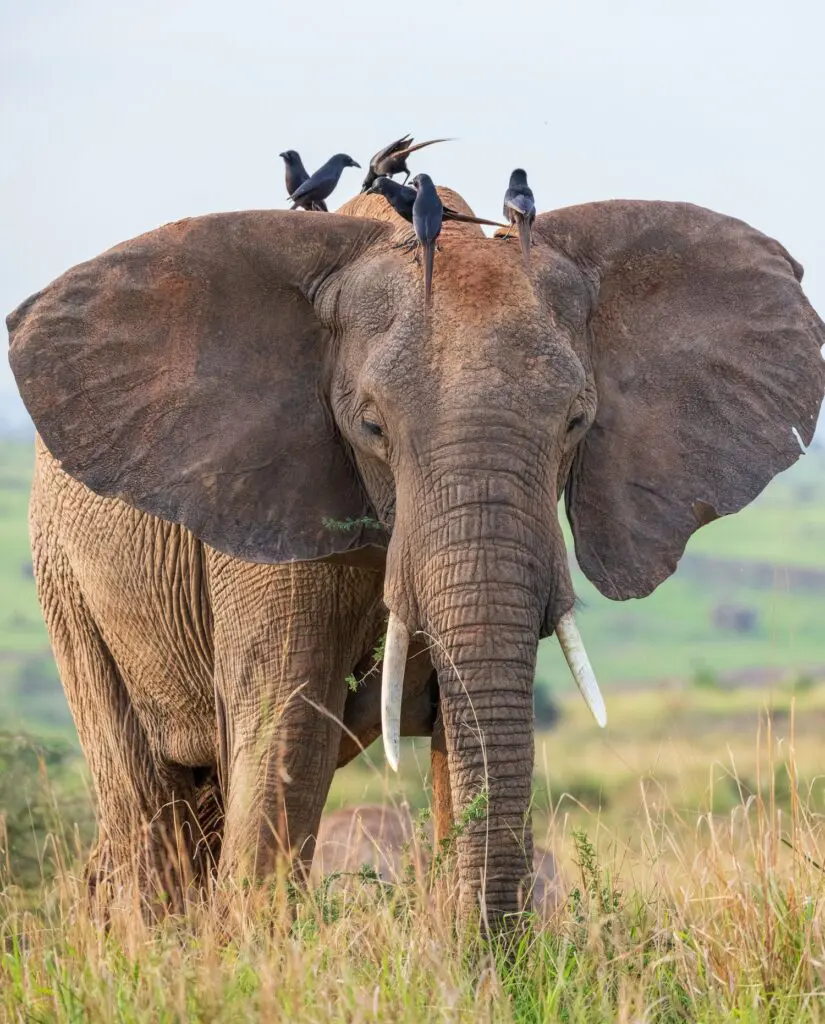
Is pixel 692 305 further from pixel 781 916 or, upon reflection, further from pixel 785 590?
pixel 781 916

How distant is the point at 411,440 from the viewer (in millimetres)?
5105

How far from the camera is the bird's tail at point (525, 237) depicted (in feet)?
17.6

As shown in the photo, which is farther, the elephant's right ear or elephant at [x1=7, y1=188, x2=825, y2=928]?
the elephant's right ear

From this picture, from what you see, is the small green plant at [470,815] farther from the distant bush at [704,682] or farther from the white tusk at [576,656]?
the distant bush at [704,682]

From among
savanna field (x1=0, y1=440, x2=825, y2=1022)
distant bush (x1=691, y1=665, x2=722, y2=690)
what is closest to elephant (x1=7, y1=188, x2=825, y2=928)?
savanna field (x1=0, y1=440, x2=825, y2=1022)

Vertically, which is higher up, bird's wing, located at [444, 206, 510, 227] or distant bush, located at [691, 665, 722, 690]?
bird's wing, located at [444, 206, 510, 227]

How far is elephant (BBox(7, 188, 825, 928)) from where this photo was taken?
4980 millimetres

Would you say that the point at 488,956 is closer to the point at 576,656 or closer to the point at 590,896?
the point at 590,896

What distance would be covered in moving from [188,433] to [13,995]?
6.11 feet

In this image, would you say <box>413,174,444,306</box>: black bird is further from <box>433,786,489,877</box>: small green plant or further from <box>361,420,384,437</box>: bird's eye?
<box>433,786,489,877</box>: small green plant

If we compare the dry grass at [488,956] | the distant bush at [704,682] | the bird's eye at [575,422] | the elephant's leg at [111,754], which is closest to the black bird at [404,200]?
the bird's eye at [575,422]

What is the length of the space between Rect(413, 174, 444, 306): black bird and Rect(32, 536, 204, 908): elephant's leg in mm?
2668

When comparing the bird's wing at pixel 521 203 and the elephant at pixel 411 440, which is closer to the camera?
the elephant at pixel 411 440

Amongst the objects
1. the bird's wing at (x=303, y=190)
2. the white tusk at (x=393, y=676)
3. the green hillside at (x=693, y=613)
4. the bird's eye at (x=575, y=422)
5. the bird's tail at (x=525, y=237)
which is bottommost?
the green hillside at (x=693, y=613)
